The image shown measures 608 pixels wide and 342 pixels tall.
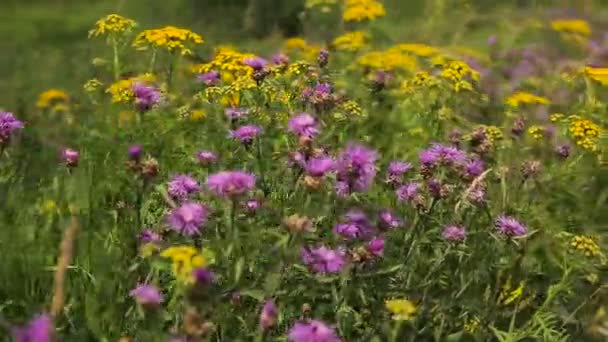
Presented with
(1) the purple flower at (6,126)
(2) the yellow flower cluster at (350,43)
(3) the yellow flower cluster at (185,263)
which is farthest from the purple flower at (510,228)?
(2) the yellow flower cluster at (350,43)

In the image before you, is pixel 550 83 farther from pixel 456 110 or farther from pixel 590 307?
pixel 590 307

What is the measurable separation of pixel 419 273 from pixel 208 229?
570 mm

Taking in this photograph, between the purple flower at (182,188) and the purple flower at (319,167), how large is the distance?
1.12 ft

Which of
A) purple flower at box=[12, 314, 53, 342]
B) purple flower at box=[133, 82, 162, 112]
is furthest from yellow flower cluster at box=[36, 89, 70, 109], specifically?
purple flower at box=[12, 314, 53, 342]

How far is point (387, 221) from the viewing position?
86.3 inches

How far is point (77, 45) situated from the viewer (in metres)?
9.82

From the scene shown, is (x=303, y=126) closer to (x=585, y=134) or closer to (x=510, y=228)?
(x=510, y=228)

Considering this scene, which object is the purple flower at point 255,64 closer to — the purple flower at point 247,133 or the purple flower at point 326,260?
the purple flower at point 247,133

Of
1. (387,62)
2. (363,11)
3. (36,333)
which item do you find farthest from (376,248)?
(363,11)

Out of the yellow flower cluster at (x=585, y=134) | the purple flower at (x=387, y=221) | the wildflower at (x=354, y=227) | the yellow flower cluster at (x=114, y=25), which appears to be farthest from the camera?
the yellow flower cluster at (x=114, y=25)

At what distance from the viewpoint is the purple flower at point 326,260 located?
77.6 inches

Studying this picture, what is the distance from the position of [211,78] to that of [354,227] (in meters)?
0.92

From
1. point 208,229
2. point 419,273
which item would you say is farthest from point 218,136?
point 419,273

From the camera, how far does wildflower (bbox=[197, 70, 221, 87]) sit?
9.07 feet
